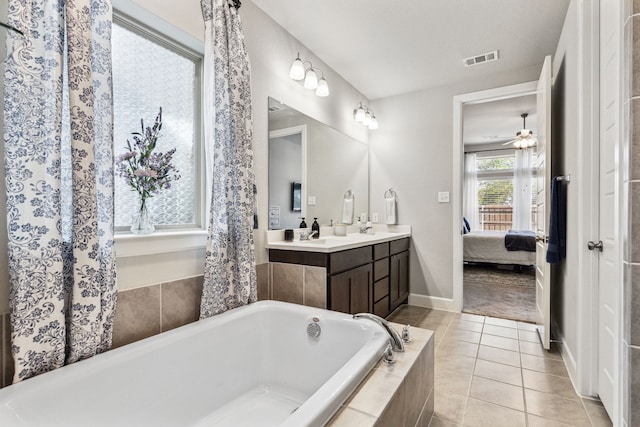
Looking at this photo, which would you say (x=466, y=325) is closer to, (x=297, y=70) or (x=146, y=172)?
(x=297, y=70)

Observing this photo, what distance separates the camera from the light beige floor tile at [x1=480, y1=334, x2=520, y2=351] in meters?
2.44

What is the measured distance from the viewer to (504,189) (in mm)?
6902

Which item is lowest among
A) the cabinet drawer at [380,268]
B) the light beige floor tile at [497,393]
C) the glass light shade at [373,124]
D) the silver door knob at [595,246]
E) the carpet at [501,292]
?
the light beige floor tile at [497,393]

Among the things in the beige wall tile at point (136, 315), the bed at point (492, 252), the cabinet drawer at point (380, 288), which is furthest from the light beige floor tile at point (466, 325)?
the bed at point (492, 252)

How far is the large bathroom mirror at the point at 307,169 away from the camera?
236cm

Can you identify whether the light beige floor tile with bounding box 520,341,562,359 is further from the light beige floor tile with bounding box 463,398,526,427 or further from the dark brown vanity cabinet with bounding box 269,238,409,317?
the dark brown vanity cabinet with bounding box 269,238,409,317

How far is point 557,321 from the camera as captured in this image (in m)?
2.60

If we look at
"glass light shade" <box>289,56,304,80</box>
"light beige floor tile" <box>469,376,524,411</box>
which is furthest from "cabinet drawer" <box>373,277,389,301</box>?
"glass light shade" <box>289,56,304,80</box>

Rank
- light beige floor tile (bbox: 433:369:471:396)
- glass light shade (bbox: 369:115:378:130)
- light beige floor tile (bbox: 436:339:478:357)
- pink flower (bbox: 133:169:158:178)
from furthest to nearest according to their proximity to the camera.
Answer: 1. glass light shade (bbox: 369:115:378:130)
2. light beige floor tile (bbox: 436:339:478:357)
3. light beige floor tile (bbox: 433:369:471:396)
4. pink flower (bbox: 133:169:158:178)

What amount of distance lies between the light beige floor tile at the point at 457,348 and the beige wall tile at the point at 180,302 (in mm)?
1769

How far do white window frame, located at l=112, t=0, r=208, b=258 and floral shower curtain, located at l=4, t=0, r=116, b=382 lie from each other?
0.22 meters

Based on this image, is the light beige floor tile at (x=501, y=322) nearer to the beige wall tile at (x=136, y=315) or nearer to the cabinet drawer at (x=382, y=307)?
the cabinet drawer at (x=382, y=307)

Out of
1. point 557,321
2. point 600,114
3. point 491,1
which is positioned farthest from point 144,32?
point 557,321

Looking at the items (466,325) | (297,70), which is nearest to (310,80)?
(297,70)
